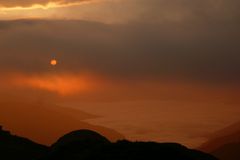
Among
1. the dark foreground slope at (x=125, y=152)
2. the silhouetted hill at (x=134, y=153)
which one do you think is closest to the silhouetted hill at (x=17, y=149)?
the dark foreground slope at (x=125, y=152)

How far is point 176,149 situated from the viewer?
6431cm

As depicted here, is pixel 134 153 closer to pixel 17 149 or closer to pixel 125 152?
pixel 125 152

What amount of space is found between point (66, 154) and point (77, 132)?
37.4m

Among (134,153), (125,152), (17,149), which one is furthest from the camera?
(17,149)

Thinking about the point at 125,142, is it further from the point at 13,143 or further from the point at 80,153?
the point at 13,143

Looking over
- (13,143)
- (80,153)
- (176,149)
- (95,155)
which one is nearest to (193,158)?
(176,149)

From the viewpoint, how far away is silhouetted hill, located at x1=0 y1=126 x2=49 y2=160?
107438 mm

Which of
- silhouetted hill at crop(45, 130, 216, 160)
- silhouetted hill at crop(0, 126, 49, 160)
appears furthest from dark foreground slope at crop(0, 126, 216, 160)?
silhouetted hill at crop(0, 126, 49, 160)

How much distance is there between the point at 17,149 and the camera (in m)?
113

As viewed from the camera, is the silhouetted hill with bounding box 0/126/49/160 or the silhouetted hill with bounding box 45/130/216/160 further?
the silhouetted hill with bounding box 0/126/49/160

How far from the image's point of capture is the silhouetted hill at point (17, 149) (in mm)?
107438

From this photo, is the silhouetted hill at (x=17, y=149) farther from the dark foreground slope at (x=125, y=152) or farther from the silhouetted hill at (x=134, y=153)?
the silhouetted hill at (x=134, y=153)

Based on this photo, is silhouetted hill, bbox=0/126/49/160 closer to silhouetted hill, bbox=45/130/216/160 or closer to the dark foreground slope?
the dark foreground slope

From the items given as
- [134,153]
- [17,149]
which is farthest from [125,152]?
[17,149]
